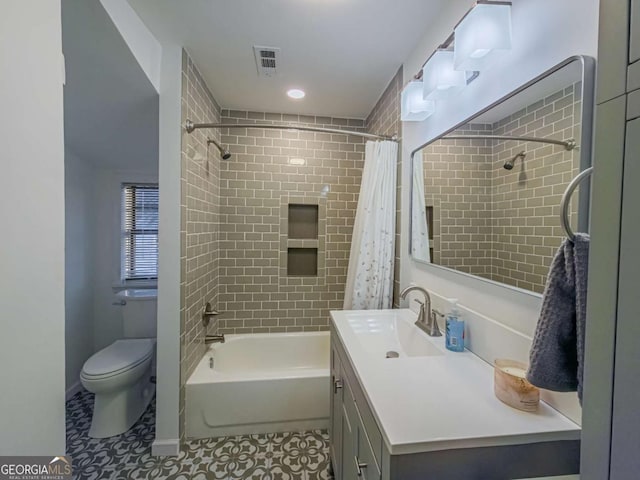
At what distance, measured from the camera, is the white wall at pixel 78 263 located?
2.34 m

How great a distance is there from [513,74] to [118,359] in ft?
9.32

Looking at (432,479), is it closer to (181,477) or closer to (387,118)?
(181,477)

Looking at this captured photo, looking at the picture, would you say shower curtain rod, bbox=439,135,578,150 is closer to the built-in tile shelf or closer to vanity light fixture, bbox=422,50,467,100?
vanity light fixture, bbox=422,50,467,100

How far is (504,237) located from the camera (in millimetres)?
1095

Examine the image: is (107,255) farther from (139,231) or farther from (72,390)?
(72,390)

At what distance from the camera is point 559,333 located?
2.10 feet

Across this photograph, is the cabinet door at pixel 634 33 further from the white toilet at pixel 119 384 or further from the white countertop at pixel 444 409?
the white toilet at pixel 119 384

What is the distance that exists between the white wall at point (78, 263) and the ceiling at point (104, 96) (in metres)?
0.20

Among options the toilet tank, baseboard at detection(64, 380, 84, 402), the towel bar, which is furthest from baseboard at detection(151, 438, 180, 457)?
the towel bar

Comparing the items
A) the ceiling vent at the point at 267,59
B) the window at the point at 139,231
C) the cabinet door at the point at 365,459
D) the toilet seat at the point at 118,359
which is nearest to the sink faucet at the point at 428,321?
the cabinet door at the point at 365,459

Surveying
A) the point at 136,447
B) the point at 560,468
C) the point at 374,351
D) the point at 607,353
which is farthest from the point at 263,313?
the point at 607,353

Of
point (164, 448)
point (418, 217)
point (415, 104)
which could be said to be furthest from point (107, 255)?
point (415, 104)

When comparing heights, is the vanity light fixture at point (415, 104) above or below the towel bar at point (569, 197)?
above

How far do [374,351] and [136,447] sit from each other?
175 centimetres
